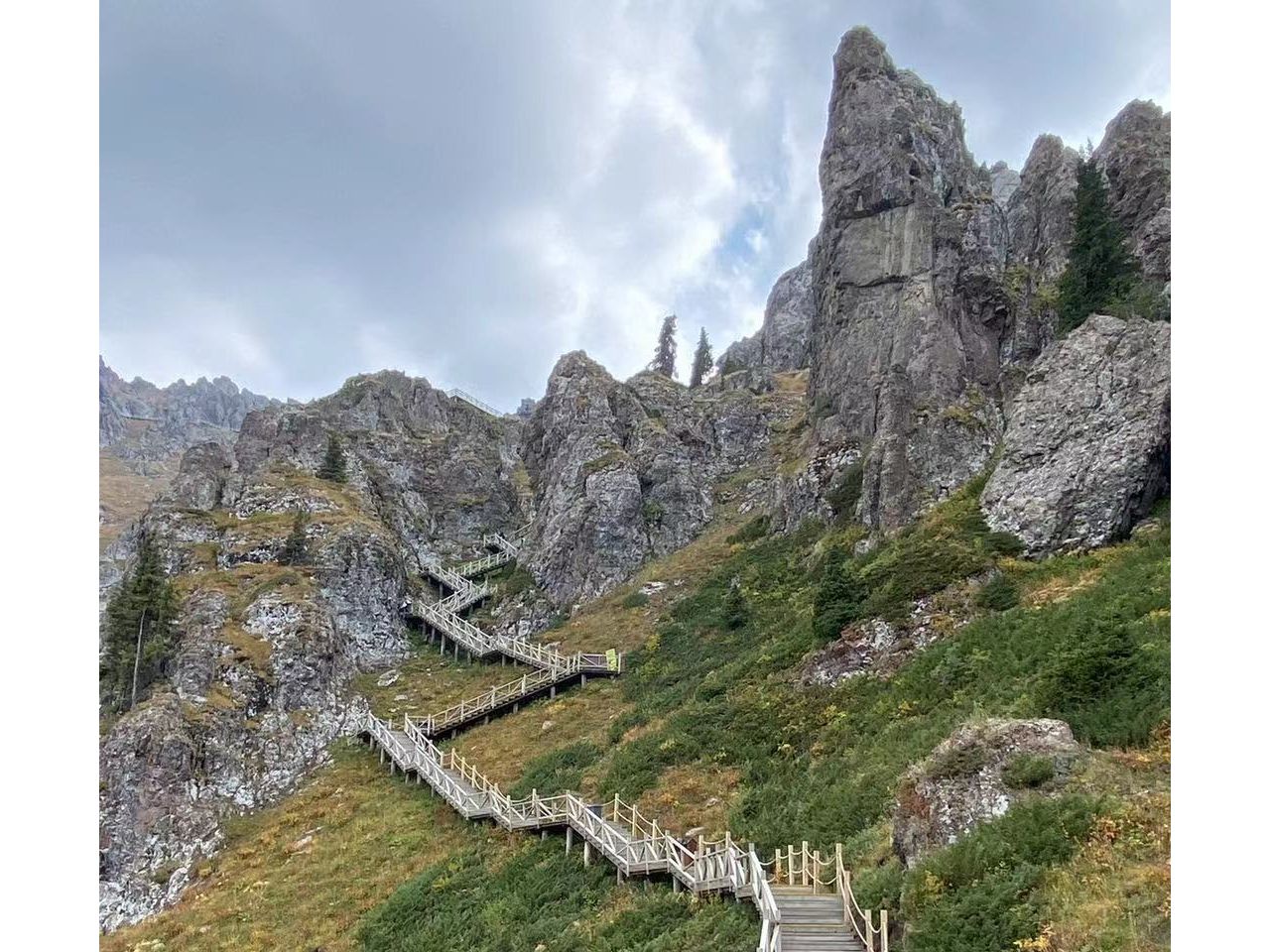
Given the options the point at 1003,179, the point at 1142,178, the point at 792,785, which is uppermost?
the point at 1003,179

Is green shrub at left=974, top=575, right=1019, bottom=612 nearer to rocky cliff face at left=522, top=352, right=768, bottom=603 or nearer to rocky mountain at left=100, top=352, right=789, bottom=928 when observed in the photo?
rocky cliff face at left=522, top=352, right=768, bottom=603

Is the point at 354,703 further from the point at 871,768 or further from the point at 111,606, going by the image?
the point at 871,768

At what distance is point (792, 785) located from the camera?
24.1 m

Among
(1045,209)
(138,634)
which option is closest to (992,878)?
(138,634)

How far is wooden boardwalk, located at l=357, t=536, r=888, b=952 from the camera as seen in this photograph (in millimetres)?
15758

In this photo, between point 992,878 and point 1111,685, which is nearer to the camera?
point 992,878

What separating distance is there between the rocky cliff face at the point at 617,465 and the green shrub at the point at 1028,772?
45.0 meters

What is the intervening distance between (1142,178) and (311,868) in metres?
65.5

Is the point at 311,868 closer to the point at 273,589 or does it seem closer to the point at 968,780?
the point at 273,589

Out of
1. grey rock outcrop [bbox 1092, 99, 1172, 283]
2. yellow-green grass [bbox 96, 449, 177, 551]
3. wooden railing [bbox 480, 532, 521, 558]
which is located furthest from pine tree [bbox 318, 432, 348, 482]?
yellow-green grass [bbox 96, 449, 177, 551]

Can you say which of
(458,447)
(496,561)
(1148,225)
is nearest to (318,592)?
(496,561)

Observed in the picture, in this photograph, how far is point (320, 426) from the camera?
263 ft

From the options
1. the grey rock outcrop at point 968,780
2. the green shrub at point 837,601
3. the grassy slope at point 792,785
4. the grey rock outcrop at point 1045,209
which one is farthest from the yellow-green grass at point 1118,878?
the grey rock outcrop at point 1045,209

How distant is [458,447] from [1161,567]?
2950 inches
